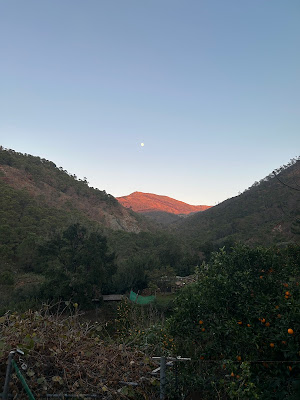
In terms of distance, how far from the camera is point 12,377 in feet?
10.3

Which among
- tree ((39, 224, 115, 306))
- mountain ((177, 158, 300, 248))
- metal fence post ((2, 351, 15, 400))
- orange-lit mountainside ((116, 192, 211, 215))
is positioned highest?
orange-lit mountainside ((116, 192, 211, 215))

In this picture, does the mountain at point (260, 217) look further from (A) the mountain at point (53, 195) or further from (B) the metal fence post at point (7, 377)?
(B) the metal fence post at point (7, 377)

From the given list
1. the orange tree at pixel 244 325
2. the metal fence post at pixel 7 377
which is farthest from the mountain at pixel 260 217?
the metal fence post at pixel 7 377

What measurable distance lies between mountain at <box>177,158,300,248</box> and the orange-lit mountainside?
6267 cm

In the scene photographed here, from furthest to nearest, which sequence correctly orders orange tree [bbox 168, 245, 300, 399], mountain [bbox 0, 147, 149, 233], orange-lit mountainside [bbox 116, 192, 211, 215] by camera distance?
orange-lit mountainside [bbox 116, 192, 211, 215] → mountain [bbox 0, 147, 149, 233] → orange tree [bbox 168, 245, 300, 399]

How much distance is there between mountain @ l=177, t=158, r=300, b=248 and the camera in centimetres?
2922

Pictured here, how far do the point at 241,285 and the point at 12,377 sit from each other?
3.33 metres

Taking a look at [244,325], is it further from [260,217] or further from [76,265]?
[260,217]

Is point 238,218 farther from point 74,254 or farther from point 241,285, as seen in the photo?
point 241,285

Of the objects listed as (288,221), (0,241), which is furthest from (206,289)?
(288,221)

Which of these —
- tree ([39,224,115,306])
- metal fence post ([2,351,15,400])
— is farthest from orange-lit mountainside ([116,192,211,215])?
metal fence post ([2,351,15,400])

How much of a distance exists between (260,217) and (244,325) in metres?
35.1

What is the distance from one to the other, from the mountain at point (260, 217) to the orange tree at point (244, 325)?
65.9ft

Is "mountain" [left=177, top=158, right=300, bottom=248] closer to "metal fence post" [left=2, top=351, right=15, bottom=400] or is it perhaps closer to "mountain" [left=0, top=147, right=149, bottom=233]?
"mountain" [left=0, top=147, right=149, bottom=233]
